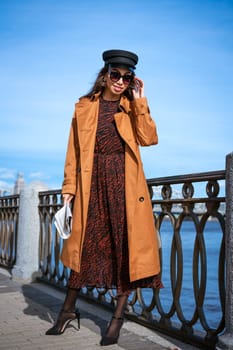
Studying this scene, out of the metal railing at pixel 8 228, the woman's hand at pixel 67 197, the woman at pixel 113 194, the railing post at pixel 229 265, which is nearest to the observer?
the railing post at pixel 229 265

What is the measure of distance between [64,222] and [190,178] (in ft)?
3.26

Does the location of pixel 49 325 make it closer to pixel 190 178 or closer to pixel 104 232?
pixel 104 232

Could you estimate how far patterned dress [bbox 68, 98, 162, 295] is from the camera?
3754 mm

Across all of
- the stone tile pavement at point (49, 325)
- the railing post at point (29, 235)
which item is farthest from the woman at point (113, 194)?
the railing post at point (29, 235)

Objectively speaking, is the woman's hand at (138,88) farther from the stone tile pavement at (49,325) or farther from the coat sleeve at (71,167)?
the stone tile pavement at (49,325)

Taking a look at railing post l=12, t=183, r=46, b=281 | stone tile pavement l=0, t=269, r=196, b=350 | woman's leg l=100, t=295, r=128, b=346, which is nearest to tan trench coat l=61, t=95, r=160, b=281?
woman's leg l=100, t=295, r=128, b=346

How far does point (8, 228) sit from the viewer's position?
27.7 feet

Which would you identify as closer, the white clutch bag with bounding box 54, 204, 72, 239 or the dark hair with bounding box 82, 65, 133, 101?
the white clutch bag with bounding box 54, 204, 72, 239

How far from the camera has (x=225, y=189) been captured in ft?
11.0

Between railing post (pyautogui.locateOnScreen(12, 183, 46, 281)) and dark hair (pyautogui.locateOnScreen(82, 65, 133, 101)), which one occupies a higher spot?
dark hair (pyautogui.locateOnScreen(82, 65, 133, 101))

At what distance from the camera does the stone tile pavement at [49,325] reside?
374cm

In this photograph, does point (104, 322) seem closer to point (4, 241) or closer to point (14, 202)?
point (14, 202)

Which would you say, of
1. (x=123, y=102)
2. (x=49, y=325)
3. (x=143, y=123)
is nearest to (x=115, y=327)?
(x=49, y=325)

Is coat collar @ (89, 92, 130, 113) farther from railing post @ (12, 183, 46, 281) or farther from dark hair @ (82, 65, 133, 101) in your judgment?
railing post @ (12, 183, 46, 281)
